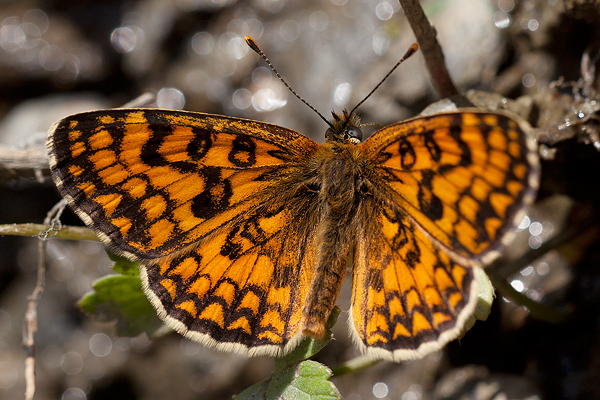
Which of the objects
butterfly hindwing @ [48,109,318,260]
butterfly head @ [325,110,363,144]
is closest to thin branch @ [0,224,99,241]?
butterfly hindwing @ [48,109,318,260]

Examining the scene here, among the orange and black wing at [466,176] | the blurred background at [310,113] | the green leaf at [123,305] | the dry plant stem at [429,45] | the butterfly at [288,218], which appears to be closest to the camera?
the orange and black wing at [466,176]

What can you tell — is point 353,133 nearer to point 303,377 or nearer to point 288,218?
point 288,218

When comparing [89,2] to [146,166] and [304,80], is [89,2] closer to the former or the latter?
[304,80]

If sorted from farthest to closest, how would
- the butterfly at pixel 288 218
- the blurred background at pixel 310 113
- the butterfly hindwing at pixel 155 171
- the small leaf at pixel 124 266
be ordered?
the blurred background at pixel 310 113 < the small leaf at pixel 124 266 < the butterfly hindwing at pixel 155 171 < the butterfly at pixel 288 218

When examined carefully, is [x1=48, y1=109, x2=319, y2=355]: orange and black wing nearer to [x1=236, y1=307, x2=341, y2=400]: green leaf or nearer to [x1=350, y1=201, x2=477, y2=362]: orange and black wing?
[x1=236, y1=307, x2=341, y2=400]: green leaf

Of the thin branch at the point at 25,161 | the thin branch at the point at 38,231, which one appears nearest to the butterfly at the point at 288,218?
the thin branch at the point at 38,231

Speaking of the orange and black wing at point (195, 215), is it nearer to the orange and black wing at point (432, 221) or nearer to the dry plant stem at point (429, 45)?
the orange and black wing at point (432, 221)

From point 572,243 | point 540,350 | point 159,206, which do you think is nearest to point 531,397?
point 540,350

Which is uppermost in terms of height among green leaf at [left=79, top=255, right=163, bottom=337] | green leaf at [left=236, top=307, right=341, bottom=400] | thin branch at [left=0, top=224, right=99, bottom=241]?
green leaf at [left=236, top=307, right=341, bottom=400]

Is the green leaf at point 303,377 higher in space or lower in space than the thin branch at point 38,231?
higher
